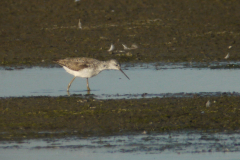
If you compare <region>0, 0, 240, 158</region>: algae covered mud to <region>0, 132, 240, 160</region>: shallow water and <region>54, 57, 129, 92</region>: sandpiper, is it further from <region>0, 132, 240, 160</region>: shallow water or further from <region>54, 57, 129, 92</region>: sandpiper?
<region>54, 57, 129, 92</region>: sandpiper

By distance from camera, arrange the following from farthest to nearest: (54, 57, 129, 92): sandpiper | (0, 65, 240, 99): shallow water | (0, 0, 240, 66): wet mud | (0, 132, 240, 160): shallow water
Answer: (0, 0, 240, 66): wet mud, (54, 57, 129, 92): sandpiper, (0, 65, 240, 99): shallow water, (0, 132, 240, 160): shallow water

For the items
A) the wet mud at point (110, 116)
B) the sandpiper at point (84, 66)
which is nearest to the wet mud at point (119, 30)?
the sandpiper at point (84, 66)

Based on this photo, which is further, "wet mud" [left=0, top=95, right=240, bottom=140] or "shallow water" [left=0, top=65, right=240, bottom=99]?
"shallow water" [left=0, top=65, right=240, bottom=99]

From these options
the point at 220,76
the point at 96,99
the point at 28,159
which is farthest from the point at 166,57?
the point at 28,159

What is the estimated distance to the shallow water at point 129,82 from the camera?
13008 millimetres

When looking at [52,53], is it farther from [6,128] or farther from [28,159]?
[28,159]

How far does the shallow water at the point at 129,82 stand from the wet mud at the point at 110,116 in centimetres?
98

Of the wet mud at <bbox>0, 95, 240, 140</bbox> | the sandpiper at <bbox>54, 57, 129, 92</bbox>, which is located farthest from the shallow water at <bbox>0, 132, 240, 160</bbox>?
the sandpiper at <bbox>54, 57, 129, 92</bbox>

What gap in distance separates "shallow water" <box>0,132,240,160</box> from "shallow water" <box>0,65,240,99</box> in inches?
134

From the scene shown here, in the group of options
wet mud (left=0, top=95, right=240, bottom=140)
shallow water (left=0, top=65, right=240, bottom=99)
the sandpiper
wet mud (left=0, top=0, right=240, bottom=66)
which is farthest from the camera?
wet mud (left=0, top=0, right=240, bottom=66)

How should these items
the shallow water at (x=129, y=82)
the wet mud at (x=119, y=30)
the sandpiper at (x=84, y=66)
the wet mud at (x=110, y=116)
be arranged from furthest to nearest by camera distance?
the wet mud at (x=119, y=30), the sandpiper at (x=84, y=66), the shallow water at (x=129, y=82), the wet mud at (x=110, y=116)

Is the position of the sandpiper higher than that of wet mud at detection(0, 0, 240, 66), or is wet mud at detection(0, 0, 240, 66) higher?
wet mud at detection(0, 0, 240, 66)

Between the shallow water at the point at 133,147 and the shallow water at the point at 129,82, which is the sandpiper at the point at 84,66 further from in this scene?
the shallow water at the point at 133,147

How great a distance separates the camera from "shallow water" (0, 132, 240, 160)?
8289mm
